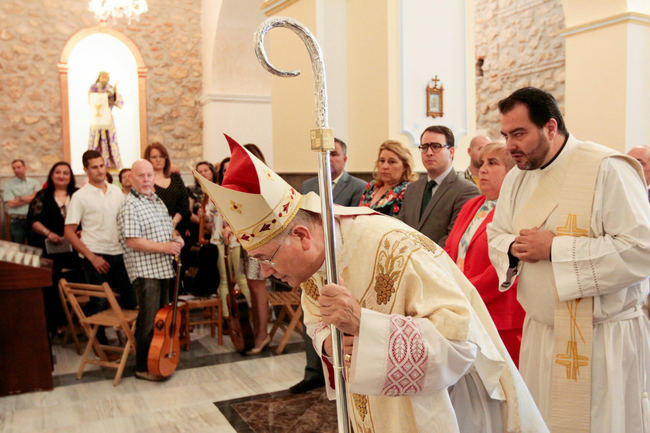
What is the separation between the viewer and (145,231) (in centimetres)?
447

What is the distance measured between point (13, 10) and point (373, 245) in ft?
31.9

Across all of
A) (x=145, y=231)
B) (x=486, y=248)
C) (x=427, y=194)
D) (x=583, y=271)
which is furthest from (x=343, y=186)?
(x=583, y=271)

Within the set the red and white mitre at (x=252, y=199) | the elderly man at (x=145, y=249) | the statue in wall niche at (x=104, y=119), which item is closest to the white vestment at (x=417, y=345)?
the red and white mitre at (x=252, y=199)

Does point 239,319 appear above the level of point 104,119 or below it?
below

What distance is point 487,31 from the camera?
978 cm

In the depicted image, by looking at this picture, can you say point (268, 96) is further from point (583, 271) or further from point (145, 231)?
point (583, 271)

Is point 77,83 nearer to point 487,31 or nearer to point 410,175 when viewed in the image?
point 487,31

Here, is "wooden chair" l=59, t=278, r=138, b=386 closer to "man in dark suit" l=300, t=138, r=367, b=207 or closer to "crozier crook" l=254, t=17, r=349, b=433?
"man in dark suit" l=300, t=138, r=367, b=207

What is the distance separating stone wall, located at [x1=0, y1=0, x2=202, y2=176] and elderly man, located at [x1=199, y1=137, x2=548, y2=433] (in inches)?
359

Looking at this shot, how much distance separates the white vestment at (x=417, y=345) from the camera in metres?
1.33

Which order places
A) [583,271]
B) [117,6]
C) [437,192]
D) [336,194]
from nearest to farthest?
[583,271] < [437,192] < [336,194] < [117,6]

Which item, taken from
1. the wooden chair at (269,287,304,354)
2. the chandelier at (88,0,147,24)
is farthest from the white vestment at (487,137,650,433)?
the chandelier at (88,0,147,24)

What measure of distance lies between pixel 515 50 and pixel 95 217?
6.86 m

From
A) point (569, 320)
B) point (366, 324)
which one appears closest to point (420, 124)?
point (569, 320)
